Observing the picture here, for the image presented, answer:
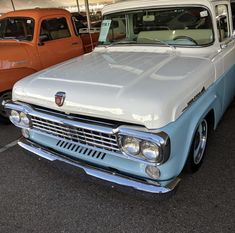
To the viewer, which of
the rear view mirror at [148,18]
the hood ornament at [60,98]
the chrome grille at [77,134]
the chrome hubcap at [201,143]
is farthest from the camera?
the rear view mirror at [148,18]

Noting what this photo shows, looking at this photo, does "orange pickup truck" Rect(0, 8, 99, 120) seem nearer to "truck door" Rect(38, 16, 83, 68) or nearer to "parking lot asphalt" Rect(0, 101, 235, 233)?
"truck door" Rect(38, 16, 83, 68)

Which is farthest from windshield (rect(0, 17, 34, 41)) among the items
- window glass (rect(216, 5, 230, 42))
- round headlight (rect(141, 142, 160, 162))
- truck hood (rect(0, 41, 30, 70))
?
round headlight (rect(141, 142, 160, 162))

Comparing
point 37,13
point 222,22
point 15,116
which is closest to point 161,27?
point 222,22

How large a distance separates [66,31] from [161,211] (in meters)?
3.98

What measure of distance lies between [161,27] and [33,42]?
2.38 metres

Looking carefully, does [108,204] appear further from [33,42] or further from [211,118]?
[33,42]

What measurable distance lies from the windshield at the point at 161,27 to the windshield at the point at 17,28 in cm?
165

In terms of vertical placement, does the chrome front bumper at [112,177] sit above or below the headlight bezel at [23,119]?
below

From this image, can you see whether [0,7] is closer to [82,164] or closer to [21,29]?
[21,29]

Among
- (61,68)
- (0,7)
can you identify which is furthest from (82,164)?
(0,7)

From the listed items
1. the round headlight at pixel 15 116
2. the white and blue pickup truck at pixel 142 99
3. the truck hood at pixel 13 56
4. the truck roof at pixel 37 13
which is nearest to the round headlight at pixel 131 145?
the white and blue pickup truck at pixel 142 99

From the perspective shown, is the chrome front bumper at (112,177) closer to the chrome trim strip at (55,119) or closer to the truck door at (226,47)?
the chrome trim strip at (55,119)

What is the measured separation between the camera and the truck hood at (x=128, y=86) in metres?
2.18

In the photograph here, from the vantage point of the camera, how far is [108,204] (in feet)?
9.11
